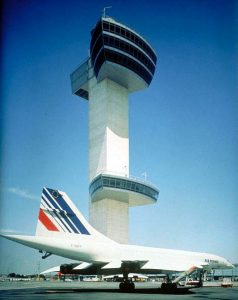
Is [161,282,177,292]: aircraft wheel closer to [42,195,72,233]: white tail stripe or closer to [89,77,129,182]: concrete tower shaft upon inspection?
[42,195,72,233]: white tail stripe

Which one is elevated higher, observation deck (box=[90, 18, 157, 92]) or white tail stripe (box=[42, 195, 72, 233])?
observation deck (box=[90, 18, 157, 92])

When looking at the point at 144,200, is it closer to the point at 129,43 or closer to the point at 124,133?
the point at 124,133

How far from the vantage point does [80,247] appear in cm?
3120

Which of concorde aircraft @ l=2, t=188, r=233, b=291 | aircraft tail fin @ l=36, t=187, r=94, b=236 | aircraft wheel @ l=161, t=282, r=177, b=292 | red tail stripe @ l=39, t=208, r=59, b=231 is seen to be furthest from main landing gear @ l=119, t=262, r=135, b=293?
red tail stripe @ l=39, t=208, r=59, b=231

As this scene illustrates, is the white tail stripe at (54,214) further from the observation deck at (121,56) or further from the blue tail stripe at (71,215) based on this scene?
the observation deck at (121,56)

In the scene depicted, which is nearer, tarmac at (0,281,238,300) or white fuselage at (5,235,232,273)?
tarmac at (0,281,238,300)

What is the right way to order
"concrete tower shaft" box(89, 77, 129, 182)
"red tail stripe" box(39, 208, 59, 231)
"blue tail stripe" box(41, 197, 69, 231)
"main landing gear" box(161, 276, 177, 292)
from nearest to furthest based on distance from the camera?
"red tail stripe" box(39, 208, 59, 231)
"blue tail stripe" box(41, 197, 69, 231)
"main landing gear" box(161, 276, 177, 292)
"concrete tower shaft" box(89, 77, 129, 182)

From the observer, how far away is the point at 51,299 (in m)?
22.0

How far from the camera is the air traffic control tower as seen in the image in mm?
69562

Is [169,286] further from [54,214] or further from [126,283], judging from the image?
[54,214]

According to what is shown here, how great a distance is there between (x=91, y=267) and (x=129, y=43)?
2177 inches

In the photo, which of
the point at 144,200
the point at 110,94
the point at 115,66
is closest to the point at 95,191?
the point at 144,200

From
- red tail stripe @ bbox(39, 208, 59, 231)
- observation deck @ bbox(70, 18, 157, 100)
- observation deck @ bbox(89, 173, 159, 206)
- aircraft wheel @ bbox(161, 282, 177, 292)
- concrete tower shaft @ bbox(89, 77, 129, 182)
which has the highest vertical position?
observation deck @ bbox(70, 18, 157, 100)

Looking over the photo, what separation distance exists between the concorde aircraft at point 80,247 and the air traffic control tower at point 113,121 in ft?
110
